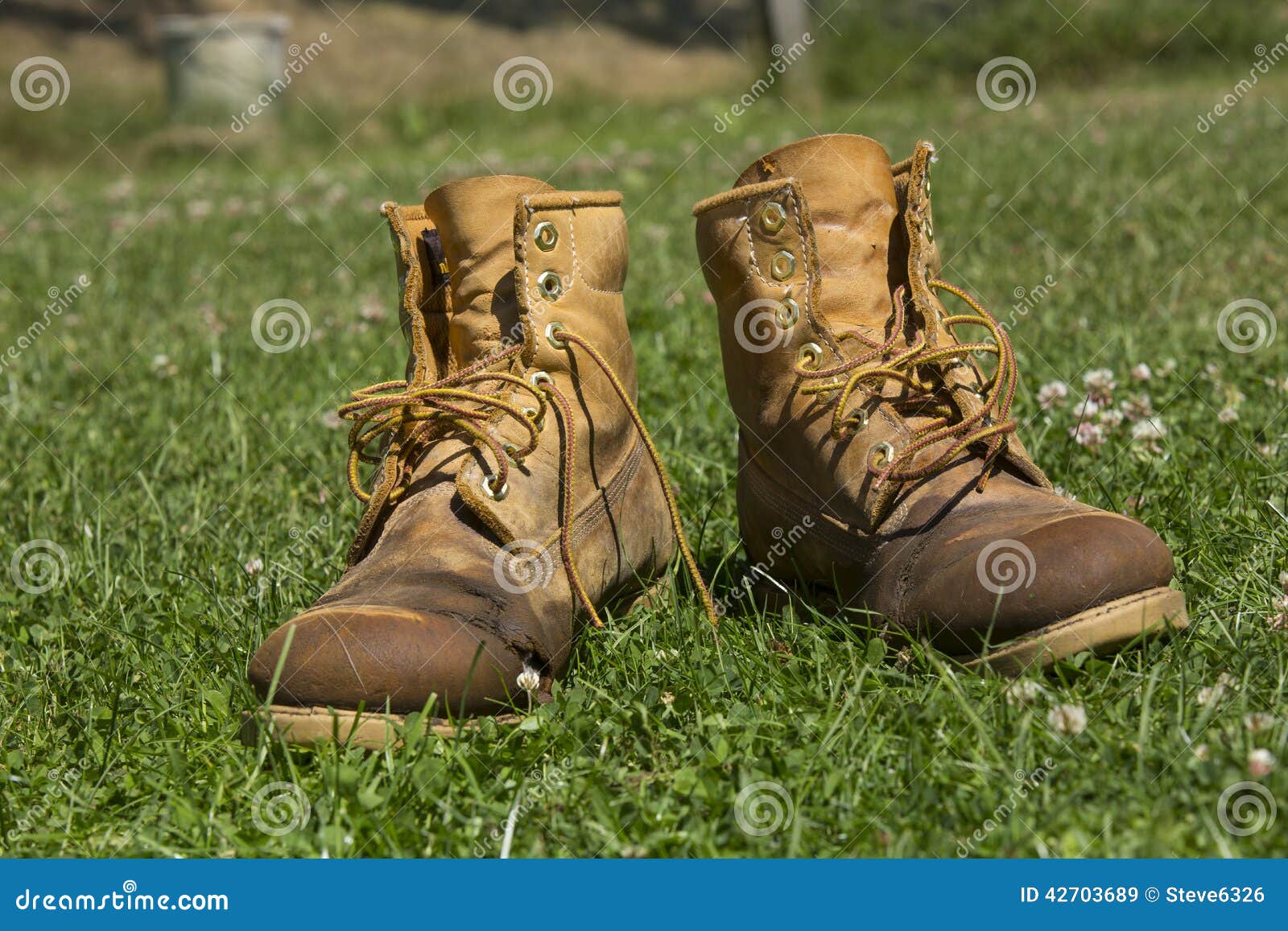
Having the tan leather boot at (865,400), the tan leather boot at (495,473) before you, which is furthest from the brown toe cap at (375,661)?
the tan leather boot at (865,400)

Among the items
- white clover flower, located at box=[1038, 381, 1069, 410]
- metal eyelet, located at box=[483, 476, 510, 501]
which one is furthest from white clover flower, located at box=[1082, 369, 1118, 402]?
metal eyelet, located at box=[483, 476, 510, 501]

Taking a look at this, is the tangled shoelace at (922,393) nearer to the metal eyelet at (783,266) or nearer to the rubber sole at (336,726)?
the metal eyelet at (783,266)

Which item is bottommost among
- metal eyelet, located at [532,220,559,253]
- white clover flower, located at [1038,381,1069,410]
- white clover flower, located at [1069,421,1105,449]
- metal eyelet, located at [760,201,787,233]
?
white clover flower, located at [1069,421,1105,449]

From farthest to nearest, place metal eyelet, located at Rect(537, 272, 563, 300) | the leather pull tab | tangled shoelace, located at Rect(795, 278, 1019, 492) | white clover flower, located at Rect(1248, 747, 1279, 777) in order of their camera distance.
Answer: the leather pull tab
metal eyelet, located at Rect(537, 272, 563, 300)
tangled shoelace, located at Rect(795, 278, 1019, 492)
white clover flower, located at Rect(1248, 747, 1279, 777)

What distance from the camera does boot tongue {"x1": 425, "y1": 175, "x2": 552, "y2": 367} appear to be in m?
2.33

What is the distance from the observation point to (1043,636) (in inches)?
75.5

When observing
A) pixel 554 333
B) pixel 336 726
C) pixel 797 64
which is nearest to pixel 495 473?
pixel 554 333

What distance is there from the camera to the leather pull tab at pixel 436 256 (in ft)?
7.94

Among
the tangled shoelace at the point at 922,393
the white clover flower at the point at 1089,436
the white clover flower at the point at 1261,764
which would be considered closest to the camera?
the white clover flower at the point at 1261,764

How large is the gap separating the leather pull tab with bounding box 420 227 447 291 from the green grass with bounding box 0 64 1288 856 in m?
0.73

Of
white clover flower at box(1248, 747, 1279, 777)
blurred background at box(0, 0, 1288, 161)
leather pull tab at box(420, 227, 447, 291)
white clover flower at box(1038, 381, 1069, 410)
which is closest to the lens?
white clover flower at box(1248, 747, 1279, 777)

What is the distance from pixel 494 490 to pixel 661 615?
440 mm

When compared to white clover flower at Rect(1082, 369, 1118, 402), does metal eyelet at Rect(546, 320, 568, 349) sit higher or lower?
higher

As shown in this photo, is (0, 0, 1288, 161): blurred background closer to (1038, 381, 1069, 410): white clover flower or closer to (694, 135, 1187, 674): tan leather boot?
(1038, 381, 1069, 410): white clover flower
